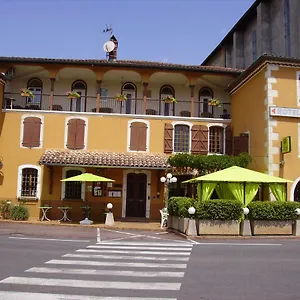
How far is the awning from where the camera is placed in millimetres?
19906

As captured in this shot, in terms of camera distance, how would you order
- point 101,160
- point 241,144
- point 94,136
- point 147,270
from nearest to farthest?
point 147,270 < point 101,160 < point 241,144 < point 94,136

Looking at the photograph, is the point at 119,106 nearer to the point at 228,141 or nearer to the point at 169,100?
the point at 169,100

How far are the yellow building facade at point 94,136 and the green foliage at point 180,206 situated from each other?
3.09 meters

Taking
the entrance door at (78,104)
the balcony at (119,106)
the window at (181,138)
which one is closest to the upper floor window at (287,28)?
the balcony at (119,106)

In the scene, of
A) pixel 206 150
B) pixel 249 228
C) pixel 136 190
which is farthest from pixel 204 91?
pixel 249 228

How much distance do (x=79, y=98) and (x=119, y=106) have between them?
237 cm

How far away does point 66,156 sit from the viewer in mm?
20469

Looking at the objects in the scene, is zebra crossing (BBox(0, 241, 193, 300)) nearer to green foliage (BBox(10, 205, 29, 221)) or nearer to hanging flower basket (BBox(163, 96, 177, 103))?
green foliage (BBox(10, 205, 29, 221))

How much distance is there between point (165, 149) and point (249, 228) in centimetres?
807

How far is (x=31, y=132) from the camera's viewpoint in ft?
70.8

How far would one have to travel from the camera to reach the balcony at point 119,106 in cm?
2314

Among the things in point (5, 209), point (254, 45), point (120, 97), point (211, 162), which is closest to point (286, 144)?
point (211, 162)

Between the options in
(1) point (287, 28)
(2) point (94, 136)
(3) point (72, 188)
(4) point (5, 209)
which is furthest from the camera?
(1) point (287, 28)

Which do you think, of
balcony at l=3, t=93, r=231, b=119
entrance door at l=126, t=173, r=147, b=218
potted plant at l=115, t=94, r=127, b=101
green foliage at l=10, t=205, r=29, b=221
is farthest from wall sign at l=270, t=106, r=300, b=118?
green foliage at l=10, t=205, r=29, b=221
